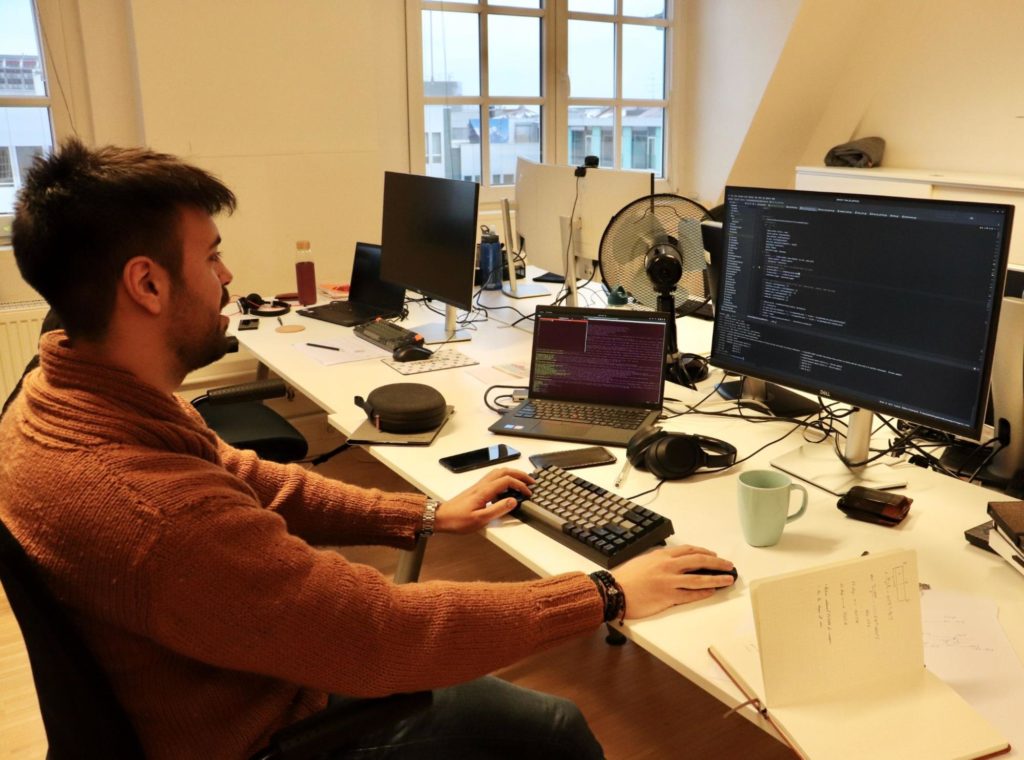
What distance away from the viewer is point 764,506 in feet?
4.50

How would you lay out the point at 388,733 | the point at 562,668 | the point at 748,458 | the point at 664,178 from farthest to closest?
1. the point at 664,178
2. the point at 562,668
3. the point at 748,458
4. the point at 388,733

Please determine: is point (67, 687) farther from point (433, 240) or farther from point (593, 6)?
point (593, 6)

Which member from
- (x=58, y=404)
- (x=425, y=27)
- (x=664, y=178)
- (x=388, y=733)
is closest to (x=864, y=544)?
(x=388, y=733)

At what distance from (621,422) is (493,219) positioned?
2726 mm

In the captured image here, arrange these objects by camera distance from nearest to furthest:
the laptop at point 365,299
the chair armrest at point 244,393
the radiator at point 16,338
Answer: the chair armrest at point 244,393 < the laptop at point 365,299 < the radiator at point 16,338

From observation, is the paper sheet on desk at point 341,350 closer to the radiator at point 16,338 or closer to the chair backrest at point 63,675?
the radiator at point 16,338

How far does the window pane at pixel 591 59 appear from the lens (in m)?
5.03

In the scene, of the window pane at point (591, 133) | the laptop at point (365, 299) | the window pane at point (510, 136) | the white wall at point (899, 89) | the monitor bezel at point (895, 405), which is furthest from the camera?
the window pane at point (591, 133)

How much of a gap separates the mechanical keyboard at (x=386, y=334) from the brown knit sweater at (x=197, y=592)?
149cm

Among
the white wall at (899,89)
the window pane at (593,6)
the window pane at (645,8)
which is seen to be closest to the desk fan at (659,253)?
the white wall at (899,89)

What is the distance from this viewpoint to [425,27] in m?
4.37

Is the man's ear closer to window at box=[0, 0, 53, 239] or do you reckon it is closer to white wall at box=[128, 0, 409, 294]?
white wall at box=[128, 0, 409, 294]

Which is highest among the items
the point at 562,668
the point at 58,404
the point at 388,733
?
the point at 58,404

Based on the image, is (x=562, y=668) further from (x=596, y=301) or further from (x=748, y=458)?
(x=596, y=301)
